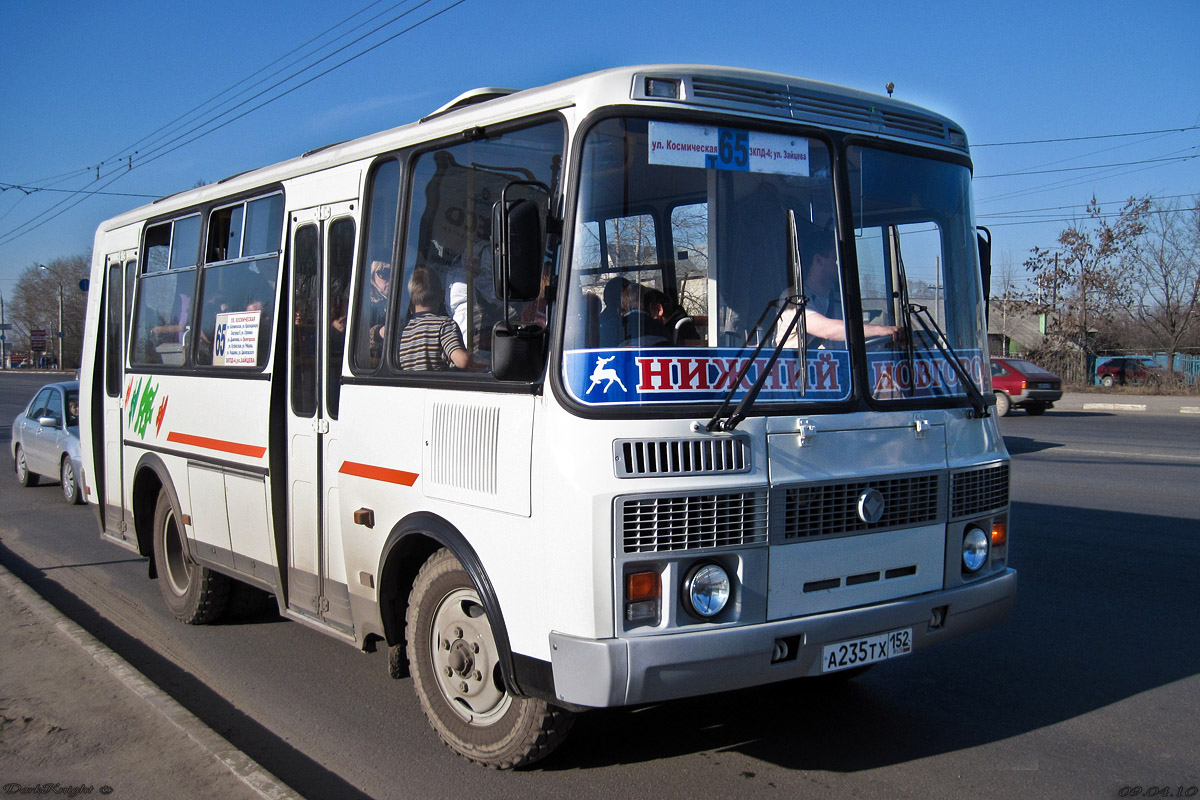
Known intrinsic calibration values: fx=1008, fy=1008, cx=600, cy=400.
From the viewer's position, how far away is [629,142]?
12.5 ft

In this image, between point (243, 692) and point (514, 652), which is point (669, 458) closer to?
point (514, 652)

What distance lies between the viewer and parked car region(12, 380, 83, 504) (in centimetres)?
1278

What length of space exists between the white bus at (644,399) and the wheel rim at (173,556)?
2194mm

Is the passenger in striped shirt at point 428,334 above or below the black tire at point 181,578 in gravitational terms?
above

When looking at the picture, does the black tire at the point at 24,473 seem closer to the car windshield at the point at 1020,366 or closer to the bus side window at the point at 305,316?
the bus side window at the point at 305,316

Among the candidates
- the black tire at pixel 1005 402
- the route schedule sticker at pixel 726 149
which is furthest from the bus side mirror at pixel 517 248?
→ the black tire at pixel 1005 402

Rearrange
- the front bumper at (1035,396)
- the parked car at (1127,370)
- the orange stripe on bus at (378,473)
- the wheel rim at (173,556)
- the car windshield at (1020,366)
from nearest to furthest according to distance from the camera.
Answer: the orange stripe on bus at (378,473) → the wheel rim at (173,556) → the front bumper at (1035,396) → the car windshield at (1020,366) → the parked car at (1127,370)

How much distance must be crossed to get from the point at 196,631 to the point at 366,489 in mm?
2706

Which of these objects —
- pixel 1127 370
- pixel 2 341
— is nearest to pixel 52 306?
pixel 2 341

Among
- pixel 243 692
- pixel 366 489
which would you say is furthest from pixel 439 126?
pixel 243 692

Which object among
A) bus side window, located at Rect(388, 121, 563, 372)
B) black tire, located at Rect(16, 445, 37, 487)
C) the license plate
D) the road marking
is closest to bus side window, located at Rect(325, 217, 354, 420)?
bus side window, located at Rect(388, 121, 563, 372)

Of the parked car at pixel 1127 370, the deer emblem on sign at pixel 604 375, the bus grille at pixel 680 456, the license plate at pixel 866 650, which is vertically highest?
the parked car at pixel 1127 370

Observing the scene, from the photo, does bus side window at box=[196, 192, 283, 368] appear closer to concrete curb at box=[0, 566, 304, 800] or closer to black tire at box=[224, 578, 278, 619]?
black tire at box=[224, 578, 278, 619]

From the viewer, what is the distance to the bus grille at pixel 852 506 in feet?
12.8
